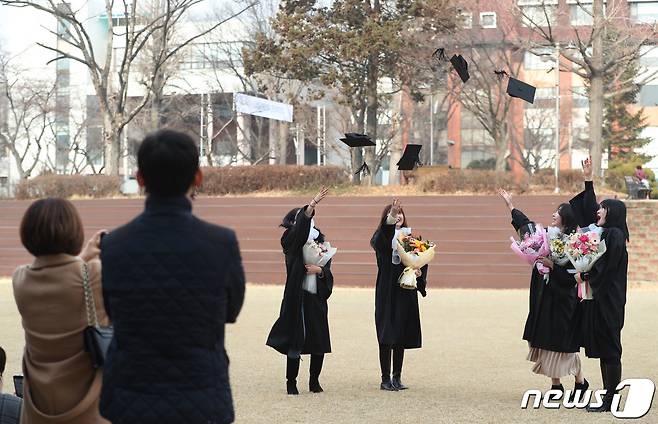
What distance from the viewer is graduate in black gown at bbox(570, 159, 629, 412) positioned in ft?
25.7

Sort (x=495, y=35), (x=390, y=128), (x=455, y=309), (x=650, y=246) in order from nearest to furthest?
(x=455, y=309) < (x=650, y=246) < (x=495, y=35) < (x=390, y=128)

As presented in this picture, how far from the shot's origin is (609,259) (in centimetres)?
786

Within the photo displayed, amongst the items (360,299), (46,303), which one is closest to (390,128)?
(360,299)

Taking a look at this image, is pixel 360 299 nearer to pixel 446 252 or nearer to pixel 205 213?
pixel 446 252

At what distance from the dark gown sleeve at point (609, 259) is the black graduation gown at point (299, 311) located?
7.92 ft

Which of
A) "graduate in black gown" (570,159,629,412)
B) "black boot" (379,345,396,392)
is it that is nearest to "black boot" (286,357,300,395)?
"black boot" (379,345,396,392)

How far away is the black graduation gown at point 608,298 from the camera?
7.83 metres

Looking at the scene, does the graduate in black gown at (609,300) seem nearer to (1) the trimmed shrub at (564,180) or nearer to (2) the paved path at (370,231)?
(2) the paved path at (370,231)

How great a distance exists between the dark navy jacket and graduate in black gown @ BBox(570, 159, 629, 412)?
16.5 feet

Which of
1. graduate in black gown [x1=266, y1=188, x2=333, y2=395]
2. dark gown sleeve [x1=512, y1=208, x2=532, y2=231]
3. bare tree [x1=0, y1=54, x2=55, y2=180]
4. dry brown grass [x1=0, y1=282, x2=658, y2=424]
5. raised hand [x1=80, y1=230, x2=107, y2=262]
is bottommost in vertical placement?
dry brown grass [x1=0, y1=282, x2=658, y2=424]

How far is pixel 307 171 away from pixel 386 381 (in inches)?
671

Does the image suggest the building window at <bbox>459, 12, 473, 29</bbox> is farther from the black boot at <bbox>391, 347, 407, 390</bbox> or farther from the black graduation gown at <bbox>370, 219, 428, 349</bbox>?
the black boot at <bbox>391, 347, 407, 390</bbox>

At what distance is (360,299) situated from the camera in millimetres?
17734

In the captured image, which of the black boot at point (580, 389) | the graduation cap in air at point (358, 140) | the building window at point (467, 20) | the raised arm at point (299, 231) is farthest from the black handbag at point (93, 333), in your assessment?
the building window at point (467, 20)
